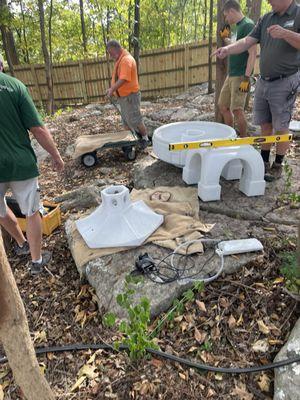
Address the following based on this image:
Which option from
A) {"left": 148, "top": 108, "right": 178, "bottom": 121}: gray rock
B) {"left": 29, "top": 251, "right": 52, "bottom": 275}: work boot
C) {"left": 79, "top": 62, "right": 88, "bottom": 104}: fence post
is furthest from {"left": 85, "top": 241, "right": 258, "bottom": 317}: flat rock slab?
{"left": 79, "top": 62, "right": 88, "bottom": 104}: fence post

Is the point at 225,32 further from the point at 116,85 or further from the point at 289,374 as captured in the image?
the point at 289,374

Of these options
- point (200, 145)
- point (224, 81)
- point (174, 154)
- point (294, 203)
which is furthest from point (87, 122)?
point (294, 203)

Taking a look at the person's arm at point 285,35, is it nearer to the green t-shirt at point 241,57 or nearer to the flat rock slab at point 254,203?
the green t-shirt at point 241,57

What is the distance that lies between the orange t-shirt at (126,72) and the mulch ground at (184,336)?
381 cm

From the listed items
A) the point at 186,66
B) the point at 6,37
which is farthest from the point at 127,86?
the point at 6,37

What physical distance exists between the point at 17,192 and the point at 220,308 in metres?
1.89

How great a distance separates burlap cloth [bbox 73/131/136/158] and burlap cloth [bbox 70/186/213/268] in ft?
6.49

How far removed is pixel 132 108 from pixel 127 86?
0.39 meters

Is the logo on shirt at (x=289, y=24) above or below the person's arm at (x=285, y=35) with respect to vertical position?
above

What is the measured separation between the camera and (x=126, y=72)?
17.5ft

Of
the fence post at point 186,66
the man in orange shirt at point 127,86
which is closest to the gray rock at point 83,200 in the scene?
the man in orange shirt at point 127,86

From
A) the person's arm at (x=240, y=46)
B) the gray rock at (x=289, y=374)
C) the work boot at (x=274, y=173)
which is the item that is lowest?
the gray rock at (x=289, y=374)

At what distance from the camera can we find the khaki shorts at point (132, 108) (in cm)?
564

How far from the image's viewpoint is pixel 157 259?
260 centimetres
